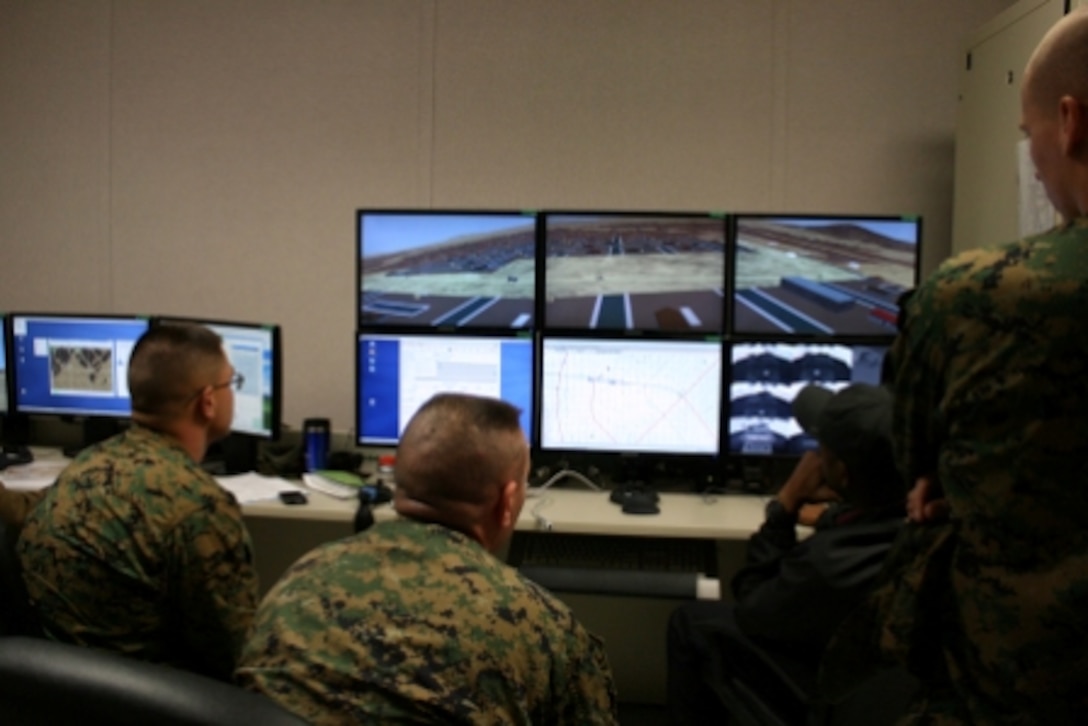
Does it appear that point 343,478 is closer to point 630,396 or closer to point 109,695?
point 630,396

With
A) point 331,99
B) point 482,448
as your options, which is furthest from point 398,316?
point 482,448

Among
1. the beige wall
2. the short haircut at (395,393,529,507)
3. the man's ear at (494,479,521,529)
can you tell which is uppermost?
the beige wall

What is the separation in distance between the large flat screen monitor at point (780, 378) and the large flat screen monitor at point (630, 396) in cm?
6

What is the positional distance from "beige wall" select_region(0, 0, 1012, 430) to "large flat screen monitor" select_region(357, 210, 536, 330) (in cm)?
49

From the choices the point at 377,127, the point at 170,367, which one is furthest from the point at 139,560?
the point at 377,127

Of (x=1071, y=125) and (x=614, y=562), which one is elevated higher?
(x=1071, y=125)

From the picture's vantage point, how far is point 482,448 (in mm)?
1379

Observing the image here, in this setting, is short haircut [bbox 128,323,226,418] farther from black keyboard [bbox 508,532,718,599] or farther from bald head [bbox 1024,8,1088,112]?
bald head [bbox 1024,8,1088,112]

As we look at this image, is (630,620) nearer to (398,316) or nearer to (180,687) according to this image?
(398,316)

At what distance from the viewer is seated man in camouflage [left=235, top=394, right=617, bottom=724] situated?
1079 mm

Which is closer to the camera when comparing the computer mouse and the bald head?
the bald head

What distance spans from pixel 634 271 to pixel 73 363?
183cm

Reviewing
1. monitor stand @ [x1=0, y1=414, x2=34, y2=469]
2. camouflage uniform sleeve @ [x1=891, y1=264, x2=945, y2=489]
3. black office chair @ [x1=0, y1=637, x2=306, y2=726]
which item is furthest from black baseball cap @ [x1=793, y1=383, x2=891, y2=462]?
monitor stand @ [x1=0, y1=414, x2=34, y2=469]

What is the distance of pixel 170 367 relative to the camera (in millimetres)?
2064
